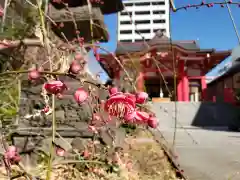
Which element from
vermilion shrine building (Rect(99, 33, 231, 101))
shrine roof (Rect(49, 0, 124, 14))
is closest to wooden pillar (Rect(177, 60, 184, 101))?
vermilion shrine building (Rect(99, 33, 231, 101))

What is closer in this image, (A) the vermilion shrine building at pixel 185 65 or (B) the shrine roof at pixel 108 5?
(B) the shrine roof at pixel 108 5

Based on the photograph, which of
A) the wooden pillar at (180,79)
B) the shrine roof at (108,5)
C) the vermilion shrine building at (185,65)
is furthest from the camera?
the wooden pillar at (180,79)

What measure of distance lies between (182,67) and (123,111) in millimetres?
11653

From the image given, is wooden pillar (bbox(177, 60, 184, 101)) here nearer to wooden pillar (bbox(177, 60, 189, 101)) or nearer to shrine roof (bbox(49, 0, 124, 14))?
wooden pillar (bbox(177, 60, 189, 101))

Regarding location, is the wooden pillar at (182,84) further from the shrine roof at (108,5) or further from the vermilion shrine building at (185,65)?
the shrine roof at (108,5)

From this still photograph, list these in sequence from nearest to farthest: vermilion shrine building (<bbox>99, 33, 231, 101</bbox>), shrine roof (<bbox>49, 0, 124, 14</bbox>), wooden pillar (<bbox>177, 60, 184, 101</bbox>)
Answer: shrine roof (<bbox>49, 0, 124, 14</bbox>)
vermilion shrine building (<bbox>99, 33, 231, 101</bbox>)
wooden pillar (<bbox>177, 60, 184, 101</bbox>)

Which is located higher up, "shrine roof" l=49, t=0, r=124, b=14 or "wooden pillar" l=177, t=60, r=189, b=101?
"shrine roof" l=49, t=0, r=124, b=14

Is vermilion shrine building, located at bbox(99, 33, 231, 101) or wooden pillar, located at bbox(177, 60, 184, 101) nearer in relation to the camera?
vermilion shrine building, located at bbox(99, 33, 231, 101)

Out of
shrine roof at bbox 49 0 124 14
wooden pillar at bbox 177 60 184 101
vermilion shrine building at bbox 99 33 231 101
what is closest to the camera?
shrine roof at bbox 49 0 124 14

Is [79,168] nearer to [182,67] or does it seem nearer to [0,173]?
[0,173]

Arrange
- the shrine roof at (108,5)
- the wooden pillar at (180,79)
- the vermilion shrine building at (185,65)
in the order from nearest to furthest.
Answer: the shrine roof at (108,5) < the vermilion shrine building at (185,65) < the wooden pillar at (180,79)

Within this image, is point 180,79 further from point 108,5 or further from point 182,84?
point 108,5

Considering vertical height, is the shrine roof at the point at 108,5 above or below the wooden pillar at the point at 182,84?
above

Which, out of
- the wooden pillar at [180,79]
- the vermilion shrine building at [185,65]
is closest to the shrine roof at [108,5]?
the vermilion shrine building at [185,65]
